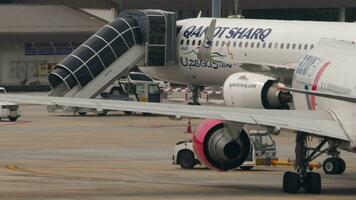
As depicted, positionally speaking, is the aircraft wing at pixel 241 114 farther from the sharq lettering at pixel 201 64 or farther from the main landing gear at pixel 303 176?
the sharq lettering at pixel 201 64

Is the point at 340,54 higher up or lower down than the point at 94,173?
higher up

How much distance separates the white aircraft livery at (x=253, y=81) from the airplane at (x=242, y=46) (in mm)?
51

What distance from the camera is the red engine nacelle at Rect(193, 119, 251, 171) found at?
36281 millimetres

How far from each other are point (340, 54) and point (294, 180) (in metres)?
4.84

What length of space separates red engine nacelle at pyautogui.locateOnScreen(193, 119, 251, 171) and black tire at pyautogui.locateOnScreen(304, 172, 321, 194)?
1838 mm

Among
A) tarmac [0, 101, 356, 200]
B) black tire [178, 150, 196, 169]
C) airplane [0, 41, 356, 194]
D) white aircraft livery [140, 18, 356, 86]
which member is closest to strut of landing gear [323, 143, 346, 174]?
tarmac [0, 101, 356, 200]

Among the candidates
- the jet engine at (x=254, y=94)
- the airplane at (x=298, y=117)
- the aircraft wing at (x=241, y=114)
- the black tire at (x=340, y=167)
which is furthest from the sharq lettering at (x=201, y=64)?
the aircraft wing at (x=241, y=114)

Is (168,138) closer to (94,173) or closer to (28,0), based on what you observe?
(94,173)

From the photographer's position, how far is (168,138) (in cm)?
5884

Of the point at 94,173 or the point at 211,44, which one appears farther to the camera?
the point at 211,44

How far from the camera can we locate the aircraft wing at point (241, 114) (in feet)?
112

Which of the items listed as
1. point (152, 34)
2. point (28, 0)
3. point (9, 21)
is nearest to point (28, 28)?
point (9, 21)

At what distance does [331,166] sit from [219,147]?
7955 millimetres

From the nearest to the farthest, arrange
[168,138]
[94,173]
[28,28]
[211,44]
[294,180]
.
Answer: [294,180] < [94,173] < [168,138] < [211,44] < [28,28]
